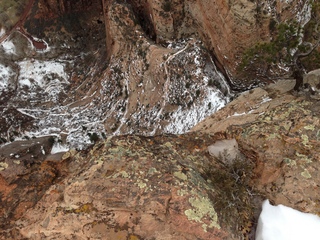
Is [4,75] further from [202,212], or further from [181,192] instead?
[202,212]

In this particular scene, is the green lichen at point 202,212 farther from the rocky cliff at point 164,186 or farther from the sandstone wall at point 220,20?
the sandstone wall at point 220,20

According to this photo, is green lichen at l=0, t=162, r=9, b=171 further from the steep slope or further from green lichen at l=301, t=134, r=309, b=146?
the steep slope

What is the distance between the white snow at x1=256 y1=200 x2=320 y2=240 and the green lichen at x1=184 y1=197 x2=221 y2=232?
1.14m

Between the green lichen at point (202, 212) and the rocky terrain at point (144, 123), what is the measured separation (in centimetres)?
3

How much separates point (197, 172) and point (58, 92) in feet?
94.3

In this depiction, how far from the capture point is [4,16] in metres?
36.6

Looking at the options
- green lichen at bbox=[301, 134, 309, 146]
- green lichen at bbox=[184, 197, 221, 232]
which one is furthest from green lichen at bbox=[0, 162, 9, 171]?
green lichen at bbox=[301, 134, 309, 146]

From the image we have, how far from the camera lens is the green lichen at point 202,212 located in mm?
6814

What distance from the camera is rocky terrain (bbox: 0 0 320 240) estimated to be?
7125mm

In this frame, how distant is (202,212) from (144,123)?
685 inches

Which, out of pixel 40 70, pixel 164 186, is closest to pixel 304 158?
pixel 164 186

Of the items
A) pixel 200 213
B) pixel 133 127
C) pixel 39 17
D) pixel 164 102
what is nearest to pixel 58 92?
pixel 39 17

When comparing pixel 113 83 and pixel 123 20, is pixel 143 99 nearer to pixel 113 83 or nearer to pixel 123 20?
pixel 113 83

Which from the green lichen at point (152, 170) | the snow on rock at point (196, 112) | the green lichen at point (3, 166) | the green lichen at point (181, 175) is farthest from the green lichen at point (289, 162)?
the snow on rock at point (196, 112)
